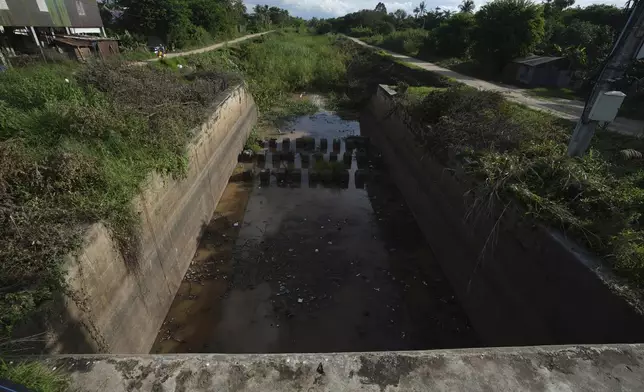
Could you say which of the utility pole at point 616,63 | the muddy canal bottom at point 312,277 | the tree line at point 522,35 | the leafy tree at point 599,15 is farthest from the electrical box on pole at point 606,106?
the leafy tree at point 599,15

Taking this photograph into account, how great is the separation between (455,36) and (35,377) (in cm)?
2625

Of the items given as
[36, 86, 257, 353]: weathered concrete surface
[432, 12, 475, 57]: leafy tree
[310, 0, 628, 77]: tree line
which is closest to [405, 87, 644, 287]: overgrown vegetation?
[36, 86, 257, 353]: weathered concrete surface

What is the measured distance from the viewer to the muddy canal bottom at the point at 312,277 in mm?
5773

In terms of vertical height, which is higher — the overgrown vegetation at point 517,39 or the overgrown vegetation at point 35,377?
the overgrown vegetation at point 517,39

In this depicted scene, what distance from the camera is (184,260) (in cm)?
686

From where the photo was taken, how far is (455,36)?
886 inches

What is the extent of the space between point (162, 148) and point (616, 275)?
7.23m

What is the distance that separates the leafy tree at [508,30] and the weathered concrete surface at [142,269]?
16.0 metres

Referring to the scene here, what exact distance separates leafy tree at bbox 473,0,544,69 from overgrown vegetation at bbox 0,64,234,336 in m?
16.9

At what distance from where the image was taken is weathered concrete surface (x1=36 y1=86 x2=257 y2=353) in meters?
3.76

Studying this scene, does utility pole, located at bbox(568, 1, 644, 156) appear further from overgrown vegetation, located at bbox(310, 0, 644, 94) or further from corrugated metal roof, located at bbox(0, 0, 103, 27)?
corrugated metal roof, located at bbox(0, 0, 103, 27)

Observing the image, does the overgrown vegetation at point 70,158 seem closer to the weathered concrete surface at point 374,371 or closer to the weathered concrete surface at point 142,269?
the weathered concrete surface at point 142,269

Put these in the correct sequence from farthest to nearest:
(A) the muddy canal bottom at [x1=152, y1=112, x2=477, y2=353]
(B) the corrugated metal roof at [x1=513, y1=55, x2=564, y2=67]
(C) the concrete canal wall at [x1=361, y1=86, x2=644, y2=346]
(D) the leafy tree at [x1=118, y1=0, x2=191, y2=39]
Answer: (D) the leafy tree at [x1=118, y1=0, x2=191, y2=39], (B) the corrugated metal roof at [x1=513, y1=55, x2=564, y2=67], (A) the muddy canal bottom at [x1=152, y1=112, x2=477, y2=353], (C) the concrete canal wall at [x1=361, y1=86, x2=644, y2=346]

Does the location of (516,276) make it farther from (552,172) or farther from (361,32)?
(361,32)
